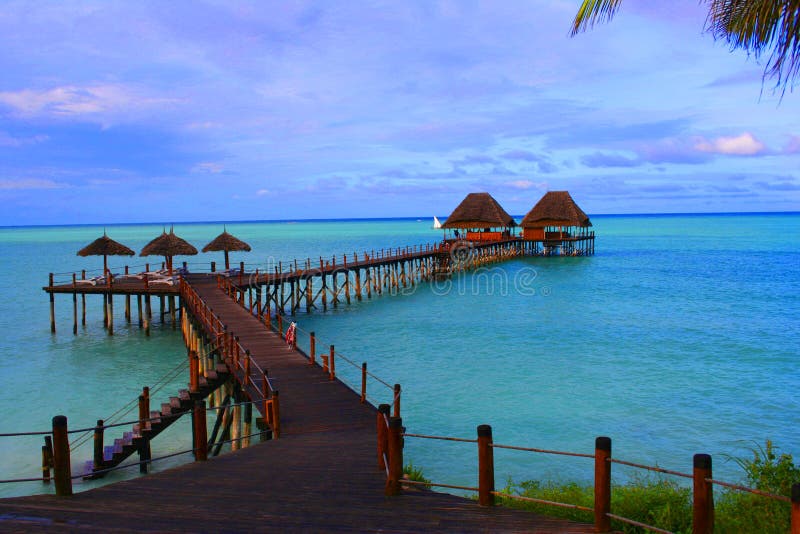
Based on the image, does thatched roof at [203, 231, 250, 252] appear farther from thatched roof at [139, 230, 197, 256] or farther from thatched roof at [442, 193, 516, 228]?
thatched roof at [442, 193, 516, 228]

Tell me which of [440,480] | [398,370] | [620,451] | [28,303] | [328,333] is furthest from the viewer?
[28,303]

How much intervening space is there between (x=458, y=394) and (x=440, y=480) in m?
5.44

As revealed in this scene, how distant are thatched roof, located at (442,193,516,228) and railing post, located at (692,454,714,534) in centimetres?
5296

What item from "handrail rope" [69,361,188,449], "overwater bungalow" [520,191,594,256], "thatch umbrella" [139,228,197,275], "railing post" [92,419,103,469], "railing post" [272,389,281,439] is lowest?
"handrail rope" [69,361,188,449]

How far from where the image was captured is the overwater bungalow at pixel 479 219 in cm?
5781

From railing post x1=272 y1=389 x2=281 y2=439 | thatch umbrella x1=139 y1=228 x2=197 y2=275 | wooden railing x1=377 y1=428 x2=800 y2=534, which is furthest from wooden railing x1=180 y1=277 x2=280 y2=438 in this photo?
thatch umbrella x1=139 y1=228 x2=197 y2=275

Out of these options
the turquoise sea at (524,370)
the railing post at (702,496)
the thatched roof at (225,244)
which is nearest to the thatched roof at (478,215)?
the turquoise sea at (524,370)

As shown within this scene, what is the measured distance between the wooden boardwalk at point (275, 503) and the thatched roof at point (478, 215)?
49.8 m

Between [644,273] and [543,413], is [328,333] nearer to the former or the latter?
[543,413]

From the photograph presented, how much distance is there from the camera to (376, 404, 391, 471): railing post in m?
6.74

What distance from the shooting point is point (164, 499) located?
6.07 meters

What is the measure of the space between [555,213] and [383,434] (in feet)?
187

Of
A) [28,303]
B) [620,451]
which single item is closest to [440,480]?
[620,451]

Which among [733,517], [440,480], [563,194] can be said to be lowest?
[440,480]
